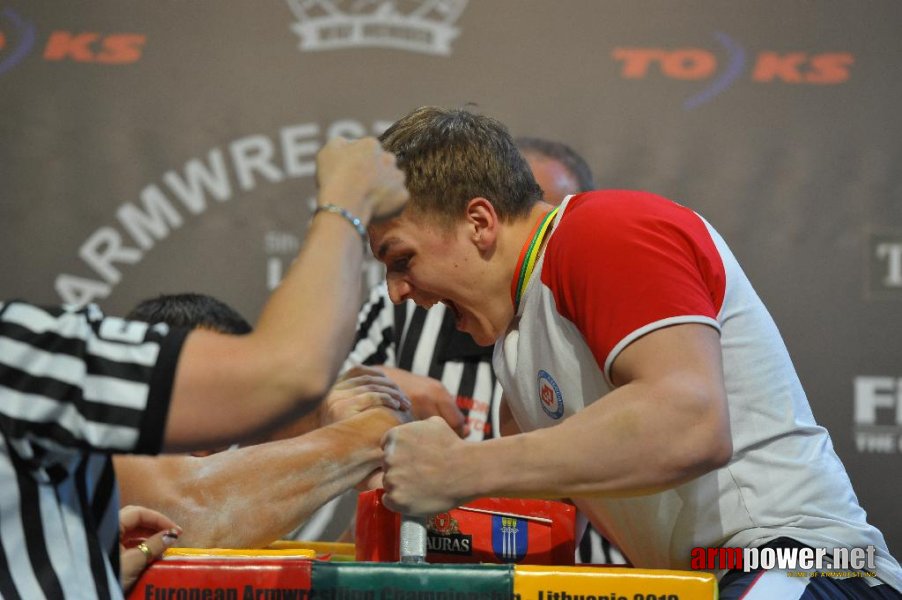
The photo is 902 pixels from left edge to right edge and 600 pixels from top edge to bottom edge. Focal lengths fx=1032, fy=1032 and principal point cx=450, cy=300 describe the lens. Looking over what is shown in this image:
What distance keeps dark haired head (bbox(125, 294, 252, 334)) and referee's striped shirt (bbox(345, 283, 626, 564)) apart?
0.42 meters

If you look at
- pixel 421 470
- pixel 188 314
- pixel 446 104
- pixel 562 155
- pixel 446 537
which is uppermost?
pixel 446 104

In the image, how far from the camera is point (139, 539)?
134cm

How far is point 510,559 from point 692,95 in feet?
5.90

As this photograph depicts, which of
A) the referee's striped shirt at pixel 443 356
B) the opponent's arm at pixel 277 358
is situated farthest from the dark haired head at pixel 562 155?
the opponent's arm at pixel 277 358

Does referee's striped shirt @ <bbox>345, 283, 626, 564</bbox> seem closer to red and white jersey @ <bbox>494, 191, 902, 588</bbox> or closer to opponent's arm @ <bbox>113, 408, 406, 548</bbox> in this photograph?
opponent's arm @ <bbox>113, 408, 406, 548</bbox>

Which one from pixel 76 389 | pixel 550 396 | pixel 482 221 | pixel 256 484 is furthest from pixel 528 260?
pixel 76 389

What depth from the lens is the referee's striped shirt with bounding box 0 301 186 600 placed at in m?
0.92

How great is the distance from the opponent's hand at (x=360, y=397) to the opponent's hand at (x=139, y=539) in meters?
0.42

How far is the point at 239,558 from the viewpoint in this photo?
124 cm

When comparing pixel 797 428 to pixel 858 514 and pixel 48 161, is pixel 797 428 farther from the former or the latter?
pixel 48 161

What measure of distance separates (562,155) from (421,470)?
1.52 metres

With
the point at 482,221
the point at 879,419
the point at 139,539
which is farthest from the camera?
the point at 879,419

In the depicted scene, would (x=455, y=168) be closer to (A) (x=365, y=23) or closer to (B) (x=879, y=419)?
(A) (x=365, y=23)

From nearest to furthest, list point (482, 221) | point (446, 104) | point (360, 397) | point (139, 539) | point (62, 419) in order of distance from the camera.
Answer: point (62, 419), point (139, 539), point (482, 221), point (360, 397), point (446, 104)
